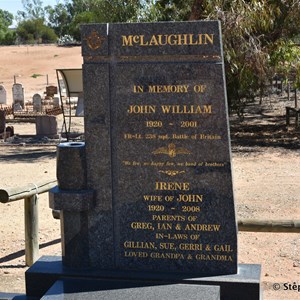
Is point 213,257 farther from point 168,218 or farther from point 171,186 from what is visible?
point 171,186

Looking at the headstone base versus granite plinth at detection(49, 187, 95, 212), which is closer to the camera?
the headstone base

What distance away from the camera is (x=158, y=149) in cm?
598

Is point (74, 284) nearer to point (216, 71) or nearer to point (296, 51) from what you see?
point (216, 71)

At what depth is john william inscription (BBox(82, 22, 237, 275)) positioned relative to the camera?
229 inches

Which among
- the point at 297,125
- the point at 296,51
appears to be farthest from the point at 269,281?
the point at 297,125

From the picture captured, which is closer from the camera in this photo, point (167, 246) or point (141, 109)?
point (141, 109)

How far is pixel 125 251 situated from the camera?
20.2ft

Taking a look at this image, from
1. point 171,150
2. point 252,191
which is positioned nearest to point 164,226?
point 171,150

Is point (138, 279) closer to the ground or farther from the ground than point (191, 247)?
closer to the ground

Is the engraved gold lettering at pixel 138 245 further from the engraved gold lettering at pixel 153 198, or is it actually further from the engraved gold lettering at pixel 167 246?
the engraved gold lettering at pixel 153 198

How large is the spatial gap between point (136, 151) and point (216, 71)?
101 centimetres

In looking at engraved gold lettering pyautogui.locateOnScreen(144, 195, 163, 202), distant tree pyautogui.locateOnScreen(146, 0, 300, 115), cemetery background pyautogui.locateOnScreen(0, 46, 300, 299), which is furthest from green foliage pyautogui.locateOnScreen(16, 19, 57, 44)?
engraved gold lettering pyautogui.locateOnScreen(144, 195, 163, 202)

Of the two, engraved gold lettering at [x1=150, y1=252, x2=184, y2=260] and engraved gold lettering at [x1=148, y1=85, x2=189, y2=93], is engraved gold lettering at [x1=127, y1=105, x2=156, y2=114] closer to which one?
engraved gold lettering at [x1=148, y1=85, x2=189, y2=93]

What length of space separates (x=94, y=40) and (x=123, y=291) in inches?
86.8
